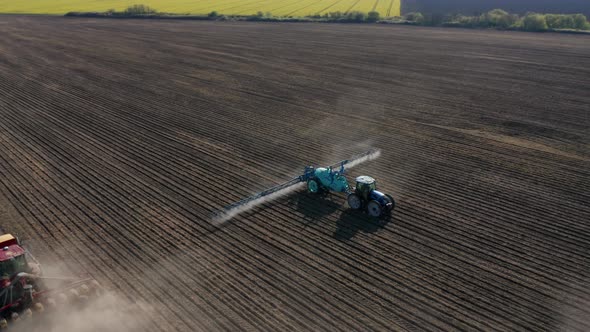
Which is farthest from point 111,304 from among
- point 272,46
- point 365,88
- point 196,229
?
point 272,46

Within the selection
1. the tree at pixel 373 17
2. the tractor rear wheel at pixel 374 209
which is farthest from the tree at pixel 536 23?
the tractor rear wheel at pixel 374 209

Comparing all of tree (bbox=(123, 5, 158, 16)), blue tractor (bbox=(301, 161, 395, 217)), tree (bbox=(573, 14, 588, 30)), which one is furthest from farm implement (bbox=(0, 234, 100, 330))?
tree (bbox=(123, 5, 158, 16))

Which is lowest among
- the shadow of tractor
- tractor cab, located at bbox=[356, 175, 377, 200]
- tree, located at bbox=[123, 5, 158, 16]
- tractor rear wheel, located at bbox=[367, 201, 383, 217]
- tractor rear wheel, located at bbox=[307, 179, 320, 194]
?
the shadow of tractor

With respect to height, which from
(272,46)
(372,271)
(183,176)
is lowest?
(372,271)

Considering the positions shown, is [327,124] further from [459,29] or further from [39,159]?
[459,29]

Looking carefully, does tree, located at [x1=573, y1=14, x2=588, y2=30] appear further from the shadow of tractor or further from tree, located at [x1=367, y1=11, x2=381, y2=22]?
the shadow of tractor

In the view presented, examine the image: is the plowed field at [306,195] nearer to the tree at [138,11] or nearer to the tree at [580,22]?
the tree at [580,22]

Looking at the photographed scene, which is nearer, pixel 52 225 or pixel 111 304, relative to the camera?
pixel 111 304
